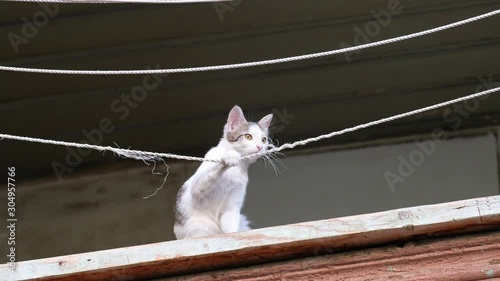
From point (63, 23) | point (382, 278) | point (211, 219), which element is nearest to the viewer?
point (382, 278)

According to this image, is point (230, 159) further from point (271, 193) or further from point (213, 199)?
point (271, 193)

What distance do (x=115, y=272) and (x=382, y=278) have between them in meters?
0.80

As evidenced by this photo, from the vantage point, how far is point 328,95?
5391 mm

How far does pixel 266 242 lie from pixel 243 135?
140 cm

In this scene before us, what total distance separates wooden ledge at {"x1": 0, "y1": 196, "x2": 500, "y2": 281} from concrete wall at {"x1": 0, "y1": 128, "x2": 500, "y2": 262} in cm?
257

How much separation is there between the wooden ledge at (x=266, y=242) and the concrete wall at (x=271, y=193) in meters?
2.57

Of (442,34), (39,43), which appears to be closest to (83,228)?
(39,43)

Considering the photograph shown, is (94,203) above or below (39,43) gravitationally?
below

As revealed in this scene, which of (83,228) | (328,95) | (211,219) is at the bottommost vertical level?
(211,219)

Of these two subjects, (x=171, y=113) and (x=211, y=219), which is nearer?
(x=211, y=219)

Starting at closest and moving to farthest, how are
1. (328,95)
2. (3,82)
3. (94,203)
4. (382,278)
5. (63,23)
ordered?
(382,278) → (63,23) → (3,82) → (328,95) → (94,203)

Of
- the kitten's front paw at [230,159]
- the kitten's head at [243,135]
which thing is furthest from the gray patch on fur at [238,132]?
the kitten's front paw at [230,159]

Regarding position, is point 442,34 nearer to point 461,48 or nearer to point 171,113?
point 461,48

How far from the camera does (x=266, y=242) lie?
112 inches
